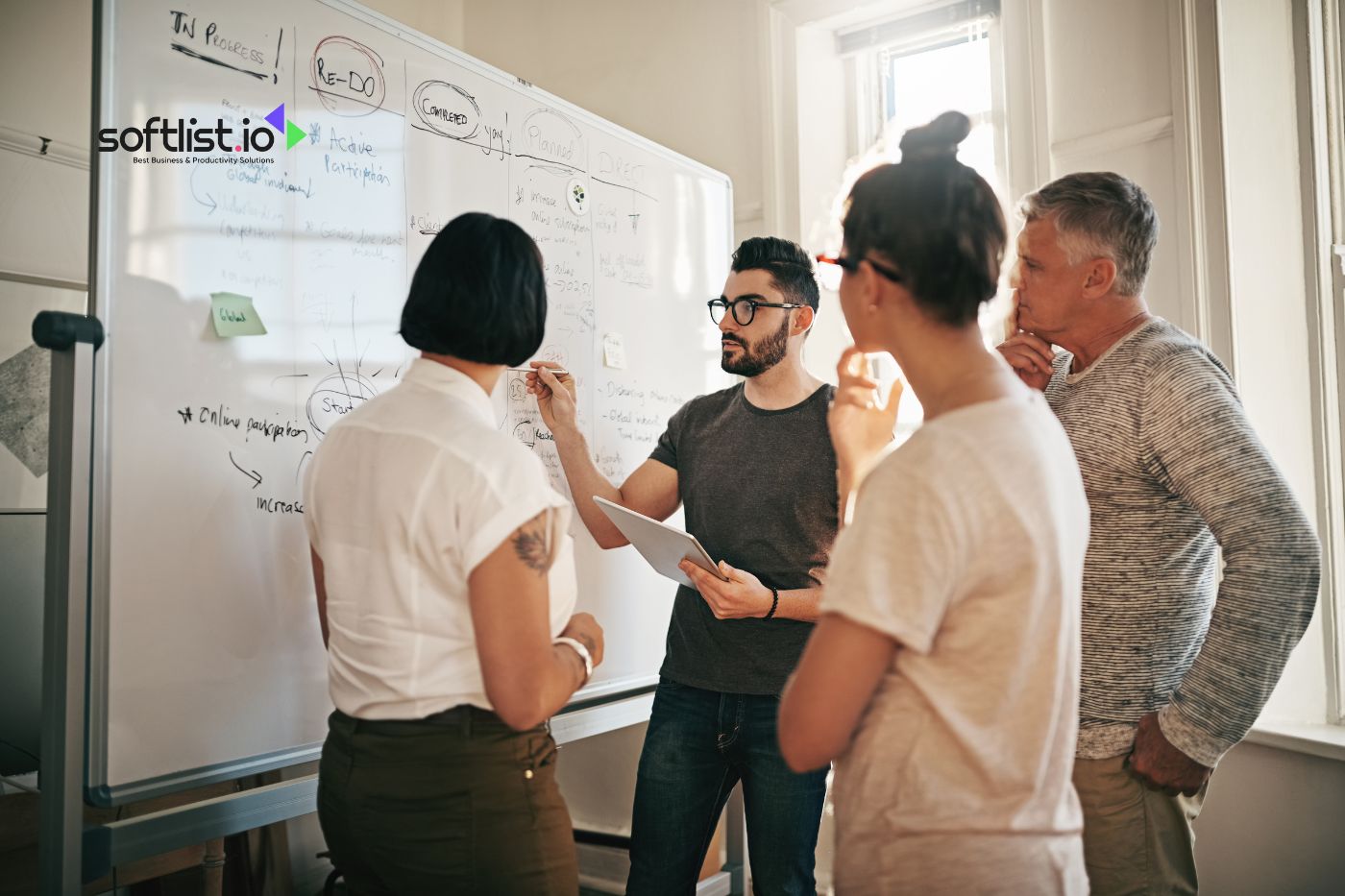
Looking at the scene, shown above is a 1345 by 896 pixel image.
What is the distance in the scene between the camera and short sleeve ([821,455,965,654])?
0.82 metres

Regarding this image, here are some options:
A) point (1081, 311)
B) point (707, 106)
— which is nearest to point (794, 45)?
point (707, 106)

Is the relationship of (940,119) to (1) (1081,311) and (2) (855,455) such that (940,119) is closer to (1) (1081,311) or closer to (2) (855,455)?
(2) (855,455)

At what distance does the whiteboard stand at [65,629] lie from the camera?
1.20 m

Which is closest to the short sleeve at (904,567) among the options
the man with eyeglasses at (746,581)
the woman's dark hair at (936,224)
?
the woman's dark hair at (936,224)

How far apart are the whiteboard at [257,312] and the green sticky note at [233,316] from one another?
0.01 metres

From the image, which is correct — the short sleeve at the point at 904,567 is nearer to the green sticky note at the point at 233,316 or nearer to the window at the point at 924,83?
the green sticky note at the point at 233,316

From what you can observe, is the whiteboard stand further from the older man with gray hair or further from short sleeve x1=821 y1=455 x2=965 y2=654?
the older man with gray hair

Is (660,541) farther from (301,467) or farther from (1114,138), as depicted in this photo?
(1114,138)

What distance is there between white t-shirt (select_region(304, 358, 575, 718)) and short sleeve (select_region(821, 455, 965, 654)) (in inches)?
14.2

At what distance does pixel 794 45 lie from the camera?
9.45 ft

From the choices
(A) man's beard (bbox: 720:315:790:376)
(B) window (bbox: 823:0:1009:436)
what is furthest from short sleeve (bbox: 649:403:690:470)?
(B) window (bbox: 823:0:1009:436)

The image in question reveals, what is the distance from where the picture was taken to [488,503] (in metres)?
1.01

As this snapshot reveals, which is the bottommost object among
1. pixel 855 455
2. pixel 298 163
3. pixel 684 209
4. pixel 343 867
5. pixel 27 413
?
pixel 343 867

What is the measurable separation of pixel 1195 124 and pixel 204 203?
2.01 meters
